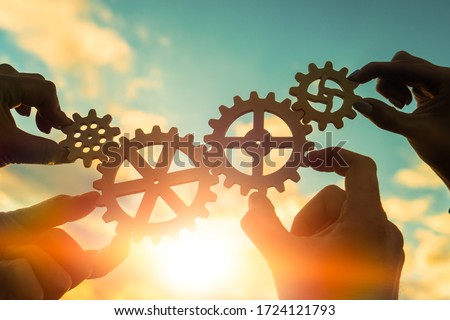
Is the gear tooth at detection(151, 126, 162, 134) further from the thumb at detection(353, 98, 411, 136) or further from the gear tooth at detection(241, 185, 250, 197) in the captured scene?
the thumb at detection(353, 98, 411, 136)

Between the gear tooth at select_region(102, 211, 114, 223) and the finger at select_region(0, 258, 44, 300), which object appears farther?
the gear tooth at select_region(102, 211, 114, 223)

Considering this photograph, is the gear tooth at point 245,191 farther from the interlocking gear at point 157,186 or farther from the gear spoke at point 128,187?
the gear spoke at point 128,187

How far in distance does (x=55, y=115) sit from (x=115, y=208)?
83 centimetres

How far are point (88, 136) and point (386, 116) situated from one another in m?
1.80

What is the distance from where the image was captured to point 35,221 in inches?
98.4

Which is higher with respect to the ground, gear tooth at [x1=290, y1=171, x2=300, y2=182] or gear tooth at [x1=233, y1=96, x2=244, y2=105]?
gear tooth at [x1=233, y1=96, x2=244, y2=105]

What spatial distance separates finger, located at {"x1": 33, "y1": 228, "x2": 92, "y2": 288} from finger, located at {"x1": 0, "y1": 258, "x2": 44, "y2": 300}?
192 millimetres

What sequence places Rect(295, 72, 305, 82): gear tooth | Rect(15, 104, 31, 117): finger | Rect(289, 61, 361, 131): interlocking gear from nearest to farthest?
Rect(289, 61, 361, 131): interlocking gear
Rect(295, 72, 305, 82): gear tooth
Rect(15, 104, 31, 117): finger

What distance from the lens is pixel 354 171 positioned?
2594 mm

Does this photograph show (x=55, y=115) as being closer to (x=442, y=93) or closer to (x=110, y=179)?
(x=110, y=179)

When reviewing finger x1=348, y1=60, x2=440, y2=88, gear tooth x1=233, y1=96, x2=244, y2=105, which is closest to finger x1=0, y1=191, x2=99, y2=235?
gear tooth x1=233, y1=96, x2=244, y2=105

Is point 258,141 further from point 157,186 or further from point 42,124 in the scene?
point 42,124

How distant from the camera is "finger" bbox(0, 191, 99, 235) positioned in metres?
2.49

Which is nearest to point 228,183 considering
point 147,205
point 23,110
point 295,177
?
point 295,177
